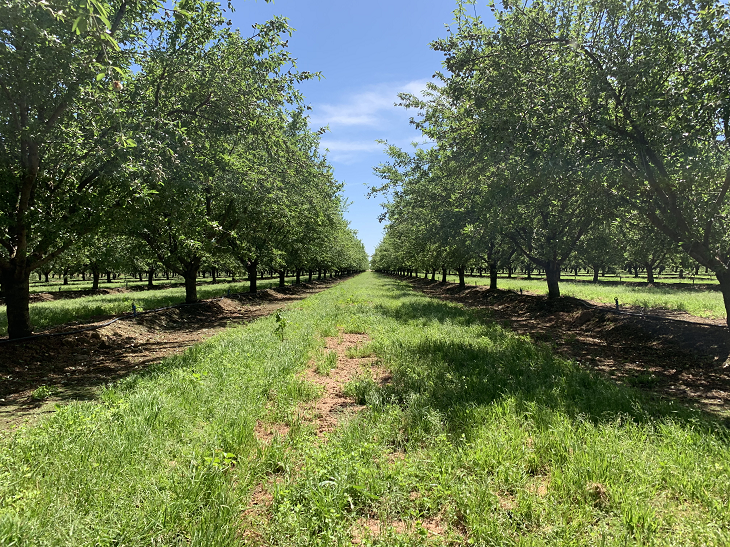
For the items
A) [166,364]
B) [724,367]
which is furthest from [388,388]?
[724,367]

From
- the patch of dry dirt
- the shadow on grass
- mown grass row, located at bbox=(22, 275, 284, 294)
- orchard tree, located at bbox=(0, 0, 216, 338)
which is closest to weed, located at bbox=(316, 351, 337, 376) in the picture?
the patch of dry dirt

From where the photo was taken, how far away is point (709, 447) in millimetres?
4031

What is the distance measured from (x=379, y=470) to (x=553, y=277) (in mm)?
18735

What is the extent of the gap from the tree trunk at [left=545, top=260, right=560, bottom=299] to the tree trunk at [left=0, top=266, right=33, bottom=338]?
73.4 feet

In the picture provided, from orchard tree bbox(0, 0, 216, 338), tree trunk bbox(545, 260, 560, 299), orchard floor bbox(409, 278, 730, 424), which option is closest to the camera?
orchard floor bbox(409, 278, 730, 424)

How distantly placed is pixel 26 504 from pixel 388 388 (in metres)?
4.83

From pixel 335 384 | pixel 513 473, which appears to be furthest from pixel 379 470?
pixel 335 384

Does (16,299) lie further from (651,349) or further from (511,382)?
(651,349)

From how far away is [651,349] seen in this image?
9477mm

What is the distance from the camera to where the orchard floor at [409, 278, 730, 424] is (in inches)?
266

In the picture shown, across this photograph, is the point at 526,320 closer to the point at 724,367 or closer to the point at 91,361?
the point at 724,367

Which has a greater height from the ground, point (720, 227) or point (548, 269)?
point (720, 227)

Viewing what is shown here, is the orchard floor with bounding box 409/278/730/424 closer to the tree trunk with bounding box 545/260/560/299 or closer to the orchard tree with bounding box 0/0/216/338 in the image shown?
the tree trunk with bounding box 545/260/560/299

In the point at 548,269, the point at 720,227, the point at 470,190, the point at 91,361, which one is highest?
the point at 470,190
